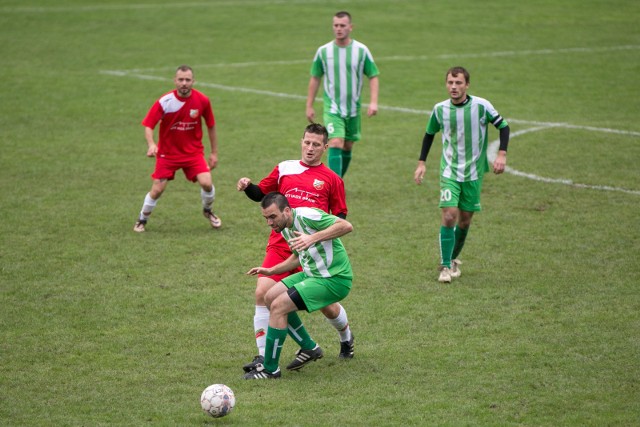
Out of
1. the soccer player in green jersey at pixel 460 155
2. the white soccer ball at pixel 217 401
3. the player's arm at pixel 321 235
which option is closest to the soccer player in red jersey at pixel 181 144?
the soccer player in green jersey at pixel 460 155

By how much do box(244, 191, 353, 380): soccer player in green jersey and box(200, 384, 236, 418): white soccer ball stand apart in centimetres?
87

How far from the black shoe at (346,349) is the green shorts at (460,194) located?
2.86 metres

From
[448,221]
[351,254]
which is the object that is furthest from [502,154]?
[351,254]

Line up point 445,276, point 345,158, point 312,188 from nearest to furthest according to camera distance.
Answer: point 312,188, point 445,276, point 345,158

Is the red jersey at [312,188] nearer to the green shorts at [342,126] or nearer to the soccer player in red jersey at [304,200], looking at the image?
the soccer player in red jersey at [304,200]

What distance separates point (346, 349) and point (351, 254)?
3324mm

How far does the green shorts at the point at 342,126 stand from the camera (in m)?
13.7

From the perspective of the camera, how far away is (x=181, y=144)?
12719 mm

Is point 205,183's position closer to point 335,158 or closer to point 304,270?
point 335,158

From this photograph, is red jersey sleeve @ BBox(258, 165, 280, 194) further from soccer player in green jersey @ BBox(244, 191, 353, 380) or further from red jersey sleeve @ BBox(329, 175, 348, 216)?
soccer player in green jersey @ BBox(244, 191, 353, 380)

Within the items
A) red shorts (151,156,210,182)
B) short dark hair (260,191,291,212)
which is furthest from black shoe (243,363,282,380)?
red shorts (151,156,210,182)

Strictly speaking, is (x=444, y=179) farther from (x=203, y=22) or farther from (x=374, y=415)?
(x=203, y=22)

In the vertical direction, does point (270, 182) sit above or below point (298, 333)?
above

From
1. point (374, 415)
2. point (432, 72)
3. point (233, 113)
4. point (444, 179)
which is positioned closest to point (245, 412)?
point (374, 415)
